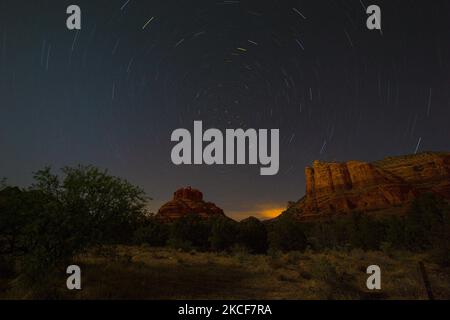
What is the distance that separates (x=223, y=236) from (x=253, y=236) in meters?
6.12

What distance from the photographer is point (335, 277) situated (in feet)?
62.0

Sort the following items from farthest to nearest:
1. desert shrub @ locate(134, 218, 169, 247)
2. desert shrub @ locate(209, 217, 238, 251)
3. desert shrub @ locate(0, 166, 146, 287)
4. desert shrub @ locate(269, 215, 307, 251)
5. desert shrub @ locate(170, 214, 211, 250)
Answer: desert shrub @ locate(170, 214, 211, 250) → desert shrub @ locate(269, 215, 307, 251) → desert shrub @ locate(209, 217, 238, 251) → desert shrub @ locate(134, 218, 169, 247) → desert shrub @ locate(0, 166, 146, 287)

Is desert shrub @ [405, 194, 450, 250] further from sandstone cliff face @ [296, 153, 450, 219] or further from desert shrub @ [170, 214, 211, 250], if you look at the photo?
sandstone cliff face @ [296, 153, 450, 219]

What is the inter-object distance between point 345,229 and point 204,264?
152 feet

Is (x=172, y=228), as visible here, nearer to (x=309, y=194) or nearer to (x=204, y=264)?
(x=204, y=264)

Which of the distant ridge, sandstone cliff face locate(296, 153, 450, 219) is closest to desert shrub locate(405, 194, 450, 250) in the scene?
the distant ridge

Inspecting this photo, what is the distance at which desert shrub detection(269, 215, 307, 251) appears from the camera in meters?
60.5

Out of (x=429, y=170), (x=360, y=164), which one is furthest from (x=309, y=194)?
(x=429, y=170)

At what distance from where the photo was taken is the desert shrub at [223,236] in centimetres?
5816

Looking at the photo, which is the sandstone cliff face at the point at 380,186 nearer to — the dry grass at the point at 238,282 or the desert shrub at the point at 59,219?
the dry grass at the point at 238,282

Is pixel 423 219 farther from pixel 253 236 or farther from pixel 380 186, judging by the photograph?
pixel 380 186

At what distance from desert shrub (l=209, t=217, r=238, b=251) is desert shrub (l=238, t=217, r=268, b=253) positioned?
1167 mm

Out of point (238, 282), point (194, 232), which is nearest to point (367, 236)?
point (194, 232)

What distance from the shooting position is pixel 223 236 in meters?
59.1
